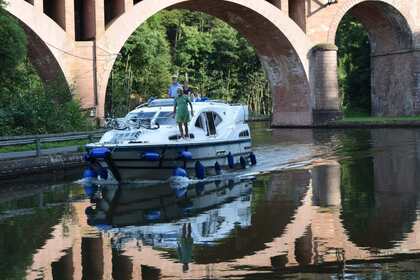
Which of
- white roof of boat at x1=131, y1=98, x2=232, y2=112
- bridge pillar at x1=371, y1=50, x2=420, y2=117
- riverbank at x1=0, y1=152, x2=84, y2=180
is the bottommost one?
riverbank at x1=0, y1=152, x2=84, y2=180

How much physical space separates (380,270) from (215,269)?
5.38 feet

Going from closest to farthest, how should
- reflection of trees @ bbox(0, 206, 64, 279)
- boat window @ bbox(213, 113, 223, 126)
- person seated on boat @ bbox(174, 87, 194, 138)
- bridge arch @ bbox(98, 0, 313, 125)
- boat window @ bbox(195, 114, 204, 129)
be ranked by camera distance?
reflection of trees @ bbox(0, 206, 64, 279) < person seated on boat @ bbox(174, 87, 194, 138) < boat window @ bbox(195, 114, 204, 129) < boat window @ bbox(213, 113, 223, 126) < bridge arch @ bbox(98, 0, 313, 125)

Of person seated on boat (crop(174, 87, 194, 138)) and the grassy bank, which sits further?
the grassy bank

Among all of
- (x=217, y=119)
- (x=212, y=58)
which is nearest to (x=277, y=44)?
(x=217, y=119)

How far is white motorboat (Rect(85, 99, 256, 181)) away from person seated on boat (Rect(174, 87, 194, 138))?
0.18 m

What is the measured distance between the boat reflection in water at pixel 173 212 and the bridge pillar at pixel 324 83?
2571 cm

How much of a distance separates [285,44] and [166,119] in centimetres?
2453

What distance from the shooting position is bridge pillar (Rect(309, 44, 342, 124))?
136 feet

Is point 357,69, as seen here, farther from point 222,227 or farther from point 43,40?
point 222,227

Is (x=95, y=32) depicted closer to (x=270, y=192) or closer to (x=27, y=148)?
(x=27, y=148)

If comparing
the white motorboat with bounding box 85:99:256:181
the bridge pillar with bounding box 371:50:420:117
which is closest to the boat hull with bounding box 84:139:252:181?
the white motorboat with bounding box 85:99:256:181

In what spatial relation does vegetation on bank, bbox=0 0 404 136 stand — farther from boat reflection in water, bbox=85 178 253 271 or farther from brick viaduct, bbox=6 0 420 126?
boat reflection in water, bbox=85 178 253 271

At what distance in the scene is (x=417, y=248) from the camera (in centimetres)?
847

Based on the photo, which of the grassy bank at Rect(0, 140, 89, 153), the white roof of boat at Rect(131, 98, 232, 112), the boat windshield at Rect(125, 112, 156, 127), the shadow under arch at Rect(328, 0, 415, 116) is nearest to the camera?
the boat windshield at Rect(125, 112, 156, 127)
